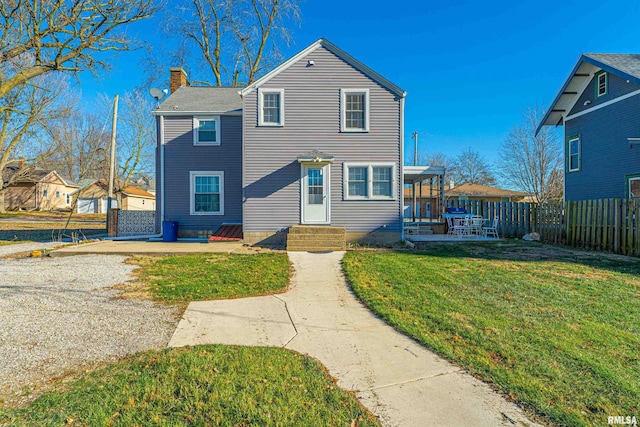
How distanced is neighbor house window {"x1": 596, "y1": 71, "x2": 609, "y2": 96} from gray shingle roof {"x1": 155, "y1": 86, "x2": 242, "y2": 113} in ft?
49.9

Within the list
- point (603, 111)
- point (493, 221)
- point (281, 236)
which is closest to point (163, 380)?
point (281, 236)

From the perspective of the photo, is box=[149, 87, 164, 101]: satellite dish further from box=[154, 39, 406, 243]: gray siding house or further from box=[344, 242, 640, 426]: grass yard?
→ box=[344, 242, 640, 426]: grass yard

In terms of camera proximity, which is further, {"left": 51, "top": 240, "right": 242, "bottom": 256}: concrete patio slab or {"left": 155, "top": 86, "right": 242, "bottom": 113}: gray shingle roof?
{"left": 155, "top": 86, "right": 242, "bottom": 113}: gray shingle roof

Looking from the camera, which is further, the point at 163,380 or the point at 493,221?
the point at 493,221

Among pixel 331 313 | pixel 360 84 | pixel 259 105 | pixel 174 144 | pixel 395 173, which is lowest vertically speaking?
pixel 331 313

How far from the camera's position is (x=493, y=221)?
15547mm

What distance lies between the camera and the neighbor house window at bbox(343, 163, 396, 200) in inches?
476

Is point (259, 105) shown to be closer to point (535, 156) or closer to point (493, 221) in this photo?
point (493, 221)

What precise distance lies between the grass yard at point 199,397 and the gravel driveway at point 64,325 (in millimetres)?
420

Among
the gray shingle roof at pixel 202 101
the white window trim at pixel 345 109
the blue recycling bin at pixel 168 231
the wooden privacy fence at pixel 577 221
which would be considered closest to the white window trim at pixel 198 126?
the gray shingle roof at pixel 202 101

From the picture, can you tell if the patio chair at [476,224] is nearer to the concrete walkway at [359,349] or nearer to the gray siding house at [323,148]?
the gray siding house at [323,148]

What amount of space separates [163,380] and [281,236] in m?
9.16
